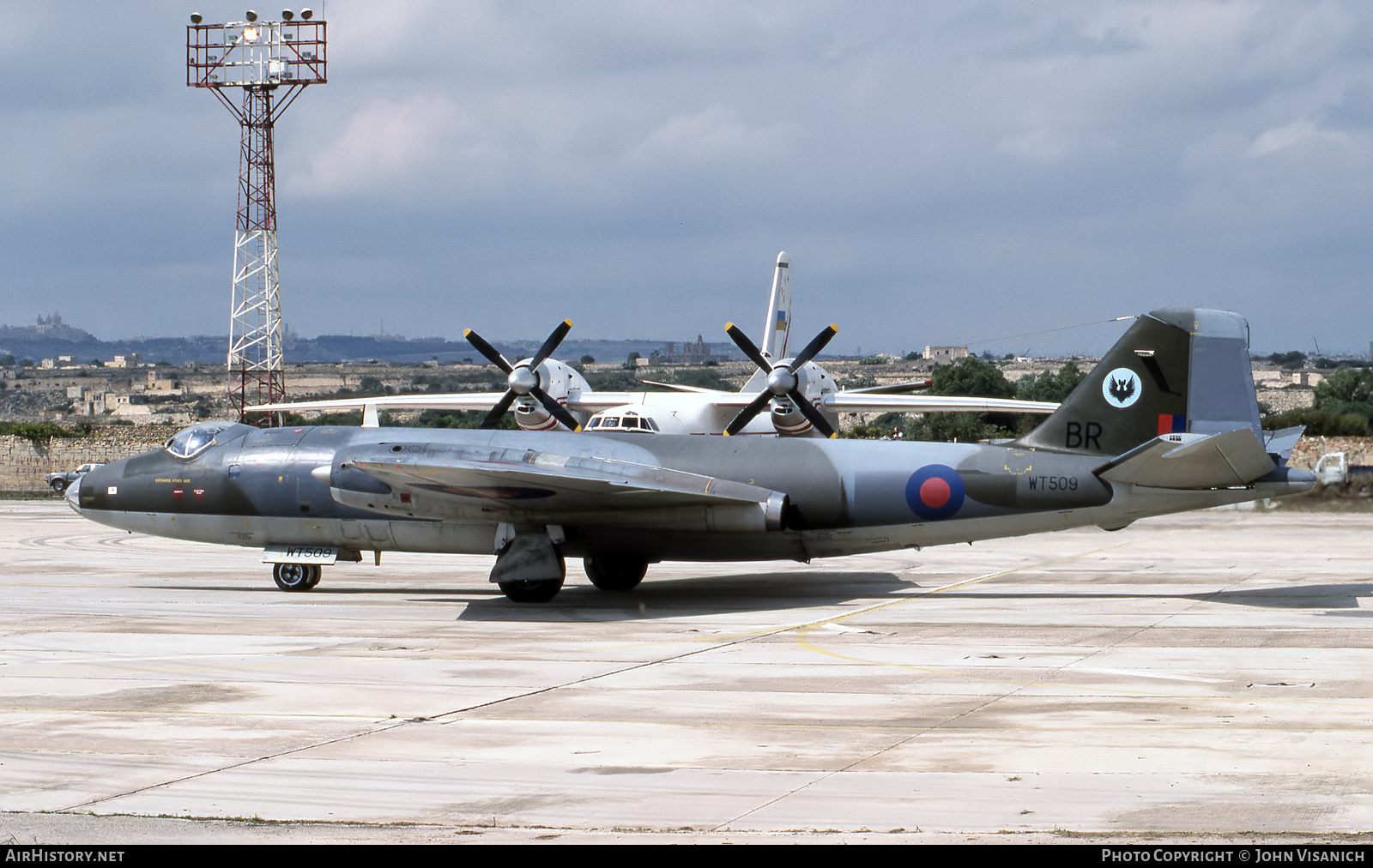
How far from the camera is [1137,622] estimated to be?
72.2 ft

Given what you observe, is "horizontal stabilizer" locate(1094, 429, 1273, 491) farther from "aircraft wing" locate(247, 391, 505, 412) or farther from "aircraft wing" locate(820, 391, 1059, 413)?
"aircraft wing" locate(247, 391, 505, 412)

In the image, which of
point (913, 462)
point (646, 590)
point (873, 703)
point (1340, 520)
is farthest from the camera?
point (1340, 520)

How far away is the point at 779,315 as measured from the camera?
195 feet

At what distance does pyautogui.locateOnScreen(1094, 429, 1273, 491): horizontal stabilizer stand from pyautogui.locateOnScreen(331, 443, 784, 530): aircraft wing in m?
6.32

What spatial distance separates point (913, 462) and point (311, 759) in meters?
15.1

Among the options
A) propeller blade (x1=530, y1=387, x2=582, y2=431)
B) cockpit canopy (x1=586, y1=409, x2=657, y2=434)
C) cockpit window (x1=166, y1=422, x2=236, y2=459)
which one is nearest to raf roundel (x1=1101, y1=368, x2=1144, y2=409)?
cockpit canopy (x1=586, y1=409, x2=657, y2=434)

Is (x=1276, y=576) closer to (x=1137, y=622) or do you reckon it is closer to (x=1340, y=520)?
(x=1137, y=622)

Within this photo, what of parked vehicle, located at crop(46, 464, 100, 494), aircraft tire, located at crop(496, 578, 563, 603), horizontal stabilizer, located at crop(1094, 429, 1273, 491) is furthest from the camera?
→ parked vehicle, located at crop(46, 464, 100, 494)

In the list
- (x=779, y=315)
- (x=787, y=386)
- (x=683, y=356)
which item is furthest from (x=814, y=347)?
(x=683, y=356)

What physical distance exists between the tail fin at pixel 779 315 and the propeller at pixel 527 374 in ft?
52.1

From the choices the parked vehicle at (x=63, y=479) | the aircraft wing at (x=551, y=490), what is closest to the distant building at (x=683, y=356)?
the parked vehicle at (x=63, y=479)

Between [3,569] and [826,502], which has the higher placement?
[826,502]

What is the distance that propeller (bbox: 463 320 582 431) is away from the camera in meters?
42.2
